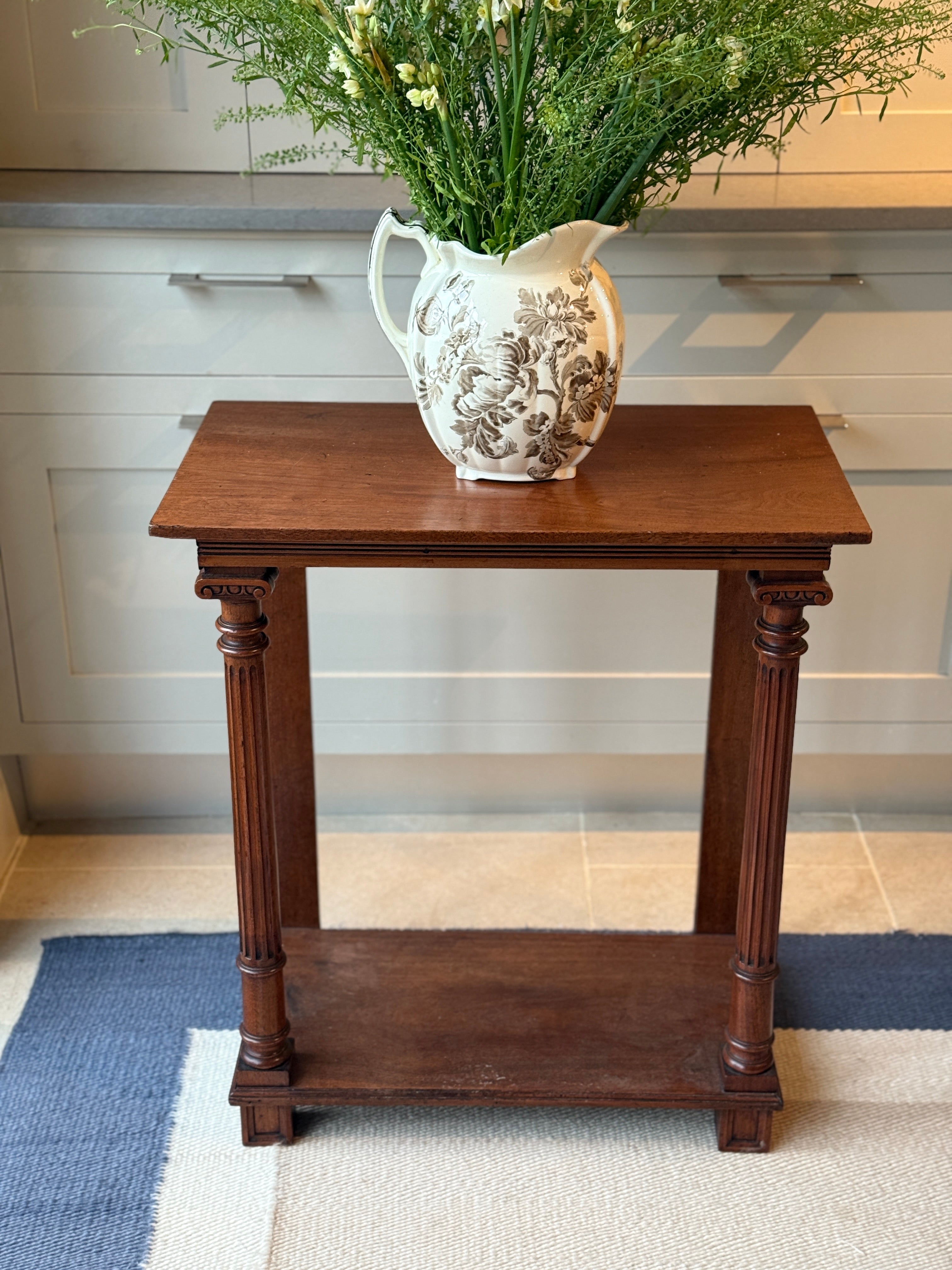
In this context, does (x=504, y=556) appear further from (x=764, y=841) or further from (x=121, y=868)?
(x=121, y=868)

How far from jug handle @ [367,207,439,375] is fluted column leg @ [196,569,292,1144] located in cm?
28

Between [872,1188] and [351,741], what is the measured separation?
992 millimetres

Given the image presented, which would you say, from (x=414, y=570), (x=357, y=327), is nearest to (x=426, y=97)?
(x=357, y=327)

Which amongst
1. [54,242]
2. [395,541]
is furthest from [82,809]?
[395,541]

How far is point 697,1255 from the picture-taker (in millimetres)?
1438

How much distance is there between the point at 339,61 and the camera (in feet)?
3.82

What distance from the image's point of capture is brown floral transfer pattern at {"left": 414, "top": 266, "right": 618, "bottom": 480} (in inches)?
49.5

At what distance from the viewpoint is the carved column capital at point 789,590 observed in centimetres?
129

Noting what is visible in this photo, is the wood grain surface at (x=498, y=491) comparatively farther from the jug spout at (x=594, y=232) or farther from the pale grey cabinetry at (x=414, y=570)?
the pale grey cabinetry at (x=414, y=570)

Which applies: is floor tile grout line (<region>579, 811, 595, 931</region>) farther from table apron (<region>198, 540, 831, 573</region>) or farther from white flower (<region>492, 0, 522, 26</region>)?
white flower (<region>492, 0, 522, 26</region>)

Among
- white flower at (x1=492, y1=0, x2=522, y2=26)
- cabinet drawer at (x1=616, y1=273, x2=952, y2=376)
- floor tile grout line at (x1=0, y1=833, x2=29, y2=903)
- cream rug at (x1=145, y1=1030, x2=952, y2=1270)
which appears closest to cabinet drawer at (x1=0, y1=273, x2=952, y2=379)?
cabinet drawer at (x1=616, y1=273, x2=952, y2=376)

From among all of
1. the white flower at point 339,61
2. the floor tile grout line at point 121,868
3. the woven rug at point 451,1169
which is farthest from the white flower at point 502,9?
the floor tile grout line at point 121,868

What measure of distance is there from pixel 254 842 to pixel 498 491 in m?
0.47

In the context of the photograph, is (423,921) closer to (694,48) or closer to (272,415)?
(272,415)
